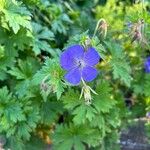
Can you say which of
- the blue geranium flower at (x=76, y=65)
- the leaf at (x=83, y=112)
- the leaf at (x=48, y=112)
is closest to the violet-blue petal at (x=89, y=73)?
the blue geranium flower at (x=76, y=65)

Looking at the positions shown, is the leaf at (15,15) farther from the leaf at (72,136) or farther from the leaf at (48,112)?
the leaf at (72,136)

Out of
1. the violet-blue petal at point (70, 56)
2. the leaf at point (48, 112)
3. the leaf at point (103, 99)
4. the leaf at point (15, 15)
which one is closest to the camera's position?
the violet-blue petal at point (70, 56)

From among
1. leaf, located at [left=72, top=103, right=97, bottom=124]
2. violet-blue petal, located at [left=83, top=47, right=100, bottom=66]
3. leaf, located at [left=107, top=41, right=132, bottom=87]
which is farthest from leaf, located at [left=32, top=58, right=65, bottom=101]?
leaf, located at [left=107, top=41, right=132, bottom=87]

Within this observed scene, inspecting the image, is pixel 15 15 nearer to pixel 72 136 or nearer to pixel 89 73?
pixel 89 73

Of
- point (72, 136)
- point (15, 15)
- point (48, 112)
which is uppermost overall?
point (15, 15)

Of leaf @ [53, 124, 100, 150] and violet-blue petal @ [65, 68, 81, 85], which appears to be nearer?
violet-blue petal @ [65, 68, 81, 85]

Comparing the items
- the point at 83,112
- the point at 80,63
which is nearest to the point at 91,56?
the point at 80,63

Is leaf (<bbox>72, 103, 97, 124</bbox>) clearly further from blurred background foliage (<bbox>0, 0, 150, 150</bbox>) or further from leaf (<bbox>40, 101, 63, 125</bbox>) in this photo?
leaf (<bbox>40, 101, 63, 125</bbox>)
